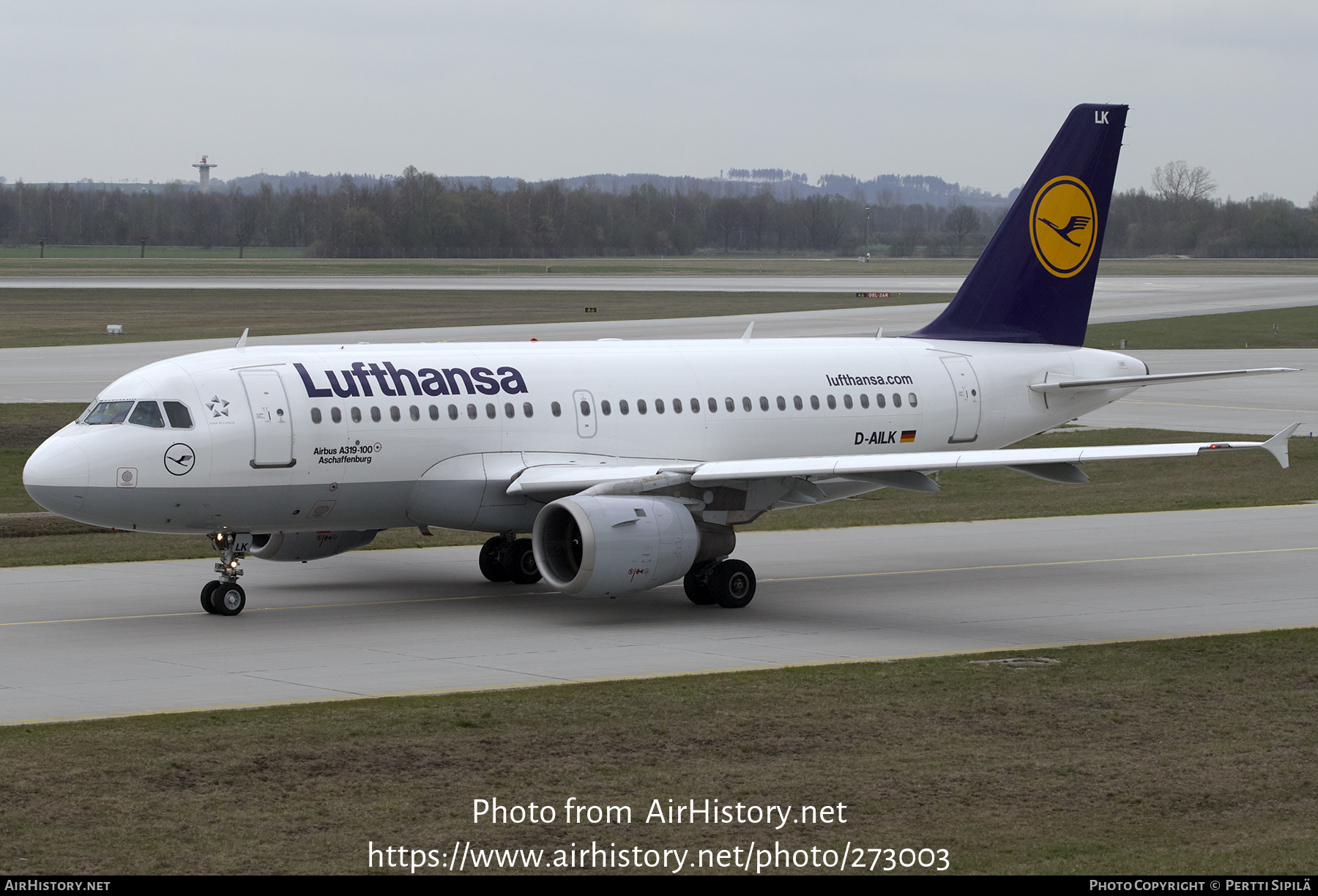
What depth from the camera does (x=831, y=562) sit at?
3159 centimetres

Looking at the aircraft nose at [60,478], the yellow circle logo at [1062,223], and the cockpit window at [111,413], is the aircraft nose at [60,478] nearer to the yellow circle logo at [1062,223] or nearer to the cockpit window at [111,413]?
the cockpit window at [111,413]

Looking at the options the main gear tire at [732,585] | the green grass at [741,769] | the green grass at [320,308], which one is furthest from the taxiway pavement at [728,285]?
the green grass at [741,769]

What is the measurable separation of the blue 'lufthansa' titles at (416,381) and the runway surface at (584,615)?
3.42 m

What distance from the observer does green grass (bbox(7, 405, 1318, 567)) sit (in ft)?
108

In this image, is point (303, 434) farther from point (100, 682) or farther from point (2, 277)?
point (2, 277)

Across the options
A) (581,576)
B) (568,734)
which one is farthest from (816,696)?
(581,576)

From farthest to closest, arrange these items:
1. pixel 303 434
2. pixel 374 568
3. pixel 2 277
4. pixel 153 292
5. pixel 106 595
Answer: pixel 2 277 < pixel 153 292 < pixel 374 568 < pixel 106 595 < pixel 303 434

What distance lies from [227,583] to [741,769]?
12092 millimetres

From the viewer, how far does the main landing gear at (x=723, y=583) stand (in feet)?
87.2

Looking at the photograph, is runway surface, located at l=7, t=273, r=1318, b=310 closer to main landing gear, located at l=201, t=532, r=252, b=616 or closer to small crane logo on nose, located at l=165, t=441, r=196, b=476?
main landing gear, located at l=201, t=532, r=252, b=616

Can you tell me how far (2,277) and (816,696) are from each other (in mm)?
137758

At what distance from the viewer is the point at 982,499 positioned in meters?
40.3

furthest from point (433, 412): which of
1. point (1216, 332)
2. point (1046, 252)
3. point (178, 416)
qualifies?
point (1216, 332)
